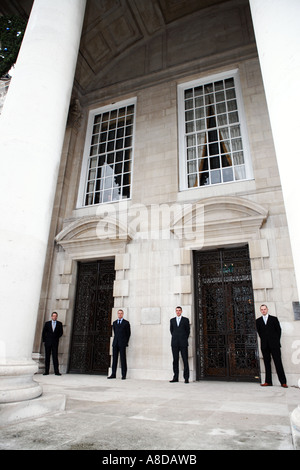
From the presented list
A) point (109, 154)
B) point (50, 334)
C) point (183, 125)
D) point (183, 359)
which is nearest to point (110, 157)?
point (109, 154)

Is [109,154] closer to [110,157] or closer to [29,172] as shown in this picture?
[110,157]

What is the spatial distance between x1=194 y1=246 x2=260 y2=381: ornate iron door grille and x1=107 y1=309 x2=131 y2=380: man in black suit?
185 cm

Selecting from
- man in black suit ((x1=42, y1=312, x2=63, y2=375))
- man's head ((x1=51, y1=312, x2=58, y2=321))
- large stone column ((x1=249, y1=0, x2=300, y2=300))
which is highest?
large stone column ((x1=249, y1=0, x2=300, y2=300))

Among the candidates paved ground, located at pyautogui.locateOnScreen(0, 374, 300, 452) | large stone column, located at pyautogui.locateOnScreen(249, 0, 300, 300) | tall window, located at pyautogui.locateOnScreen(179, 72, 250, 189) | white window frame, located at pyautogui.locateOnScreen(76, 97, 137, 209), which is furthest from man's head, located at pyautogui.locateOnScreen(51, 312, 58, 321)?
large stone column, located at pyautogui.locateOnScreen(249, 0, 300, 300)

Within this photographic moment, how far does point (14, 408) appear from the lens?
2.87 m

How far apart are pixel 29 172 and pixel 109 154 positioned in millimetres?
7942

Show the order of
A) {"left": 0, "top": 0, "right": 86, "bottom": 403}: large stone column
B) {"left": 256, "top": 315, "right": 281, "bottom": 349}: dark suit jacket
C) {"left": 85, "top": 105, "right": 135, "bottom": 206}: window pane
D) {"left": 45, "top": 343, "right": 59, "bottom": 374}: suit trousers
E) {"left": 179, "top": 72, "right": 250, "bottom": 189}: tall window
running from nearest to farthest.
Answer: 1. {"left": 0, "top": 0, "right": 86, "bottom": 403}: large stone column
2. {"left": 256, "top": 315, "right": 281, "bottom": 349}: dark suit jacket
3. {"left": 45, "top": 343, "right": 59, "bottom": 374}: suit trousers
4. {"left": 179, "top": 72, "right": 250, "bottom": 189}: tall window
5. {"left": 85, "top": 105, "right": 135, "bottom": 206}: window pane

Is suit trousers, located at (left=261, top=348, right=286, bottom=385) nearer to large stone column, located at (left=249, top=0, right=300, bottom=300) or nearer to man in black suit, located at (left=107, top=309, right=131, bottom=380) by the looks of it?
man in black suit, located at (left=107, top=309, right=131, bottom=380)

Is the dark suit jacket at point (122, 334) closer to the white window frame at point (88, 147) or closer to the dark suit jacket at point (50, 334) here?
the dark suit jacket at point (50, 334)

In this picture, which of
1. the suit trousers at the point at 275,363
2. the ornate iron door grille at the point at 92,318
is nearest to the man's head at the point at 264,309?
the suit trousers at the point at 275,363

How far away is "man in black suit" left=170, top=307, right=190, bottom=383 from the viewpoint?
7188 millimetres

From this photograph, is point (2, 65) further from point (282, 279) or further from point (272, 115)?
point (282, 279)

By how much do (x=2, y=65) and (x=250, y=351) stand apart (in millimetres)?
8938

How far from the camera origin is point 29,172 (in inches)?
153
